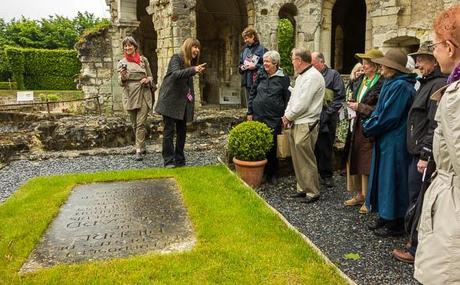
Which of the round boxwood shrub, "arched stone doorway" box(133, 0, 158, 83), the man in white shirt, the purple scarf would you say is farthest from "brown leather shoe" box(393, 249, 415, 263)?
"arched stone doorway" box(133, 0, 158, 83)

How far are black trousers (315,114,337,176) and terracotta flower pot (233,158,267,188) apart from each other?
859 millimetres

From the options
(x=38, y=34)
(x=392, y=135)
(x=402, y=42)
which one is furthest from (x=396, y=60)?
(x=38, y=34)

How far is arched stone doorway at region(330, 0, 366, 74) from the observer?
19.5 m

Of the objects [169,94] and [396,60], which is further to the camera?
[169,94]

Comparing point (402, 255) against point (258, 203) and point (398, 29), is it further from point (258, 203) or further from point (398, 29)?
point (398, 29)

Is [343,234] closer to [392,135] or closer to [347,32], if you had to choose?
[392,135]

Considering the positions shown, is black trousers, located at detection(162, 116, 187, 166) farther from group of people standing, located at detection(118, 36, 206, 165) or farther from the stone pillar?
the stone pillar

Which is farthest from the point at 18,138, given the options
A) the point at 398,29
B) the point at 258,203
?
the point at 398,29

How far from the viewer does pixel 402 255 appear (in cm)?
362

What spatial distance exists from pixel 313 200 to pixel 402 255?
178cm

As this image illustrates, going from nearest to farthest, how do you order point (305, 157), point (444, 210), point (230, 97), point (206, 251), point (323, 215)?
point (444, 210) < point (206, 251) < point (323, 215) < point (305, 157) < point (230, 97)

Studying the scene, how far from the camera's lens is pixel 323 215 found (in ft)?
15.9

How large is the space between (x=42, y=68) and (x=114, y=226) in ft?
106

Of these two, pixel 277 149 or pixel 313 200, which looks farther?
pixel 277 149
